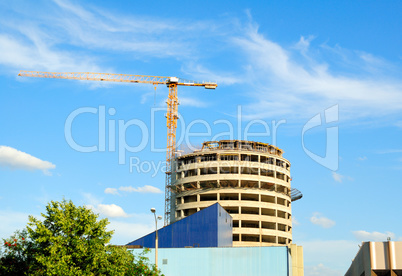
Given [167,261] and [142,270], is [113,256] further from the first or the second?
[167,261]

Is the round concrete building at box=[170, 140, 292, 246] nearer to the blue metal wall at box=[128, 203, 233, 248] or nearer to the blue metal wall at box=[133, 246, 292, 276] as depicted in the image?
the blue metal wall at box=[128, 203, 233, 248]

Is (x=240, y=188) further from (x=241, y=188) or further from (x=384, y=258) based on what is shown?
(x=384, y=258)

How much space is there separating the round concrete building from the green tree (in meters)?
80.6

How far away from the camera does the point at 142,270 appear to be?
47094mm

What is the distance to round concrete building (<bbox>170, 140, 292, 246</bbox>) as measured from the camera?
12375 centimetres

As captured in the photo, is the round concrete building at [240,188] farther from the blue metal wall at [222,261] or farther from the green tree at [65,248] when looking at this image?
the green tree at [65,248]

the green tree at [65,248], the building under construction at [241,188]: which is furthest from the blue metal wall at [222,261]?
the building under construction at [241,188]

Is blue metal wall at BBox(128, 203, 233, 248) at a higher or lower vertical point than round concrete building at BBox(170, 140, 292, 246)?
lower

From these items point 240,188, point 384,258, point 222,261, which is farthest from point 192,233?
point 240,188

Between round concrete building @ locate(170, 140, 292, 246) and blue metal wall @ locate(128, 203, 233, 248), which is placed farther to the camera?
round concrete building @ locate(170, 140, 292, 246)

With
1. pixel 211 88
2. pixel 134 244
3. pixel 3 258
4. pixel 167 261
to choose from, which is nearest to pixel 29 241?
pixel 3 258

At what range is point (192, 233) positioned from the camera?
233 ft

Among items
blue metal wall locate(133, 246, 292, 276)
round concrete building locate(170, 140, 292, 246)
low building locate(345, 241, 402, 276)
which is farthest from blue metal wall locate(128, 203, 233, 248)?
round concrete building locate(170, 140, 292, 246)

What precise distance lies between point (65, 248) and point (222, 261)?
26.7 meters
